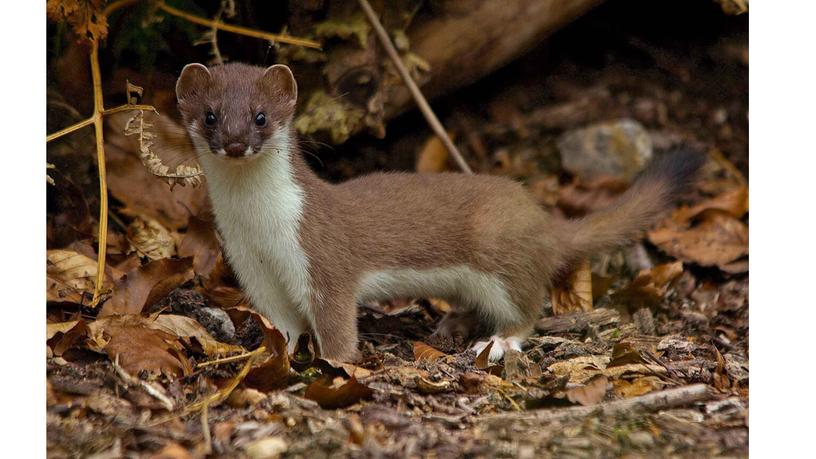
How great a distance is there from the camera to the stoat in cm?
389

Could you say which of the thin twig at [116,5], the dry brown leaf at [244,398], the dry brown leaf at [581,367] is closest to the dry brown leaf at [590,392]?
the dry brown leaf at [581,367]

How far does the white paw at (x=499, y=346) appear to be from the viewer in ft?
14.7

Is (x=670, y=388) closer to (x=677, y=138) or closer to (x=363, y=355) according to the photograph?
(x=363, y=355)

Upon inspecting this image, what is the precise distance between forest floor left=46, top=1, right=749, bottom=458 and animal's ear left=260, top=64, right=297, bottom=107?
0.97 m

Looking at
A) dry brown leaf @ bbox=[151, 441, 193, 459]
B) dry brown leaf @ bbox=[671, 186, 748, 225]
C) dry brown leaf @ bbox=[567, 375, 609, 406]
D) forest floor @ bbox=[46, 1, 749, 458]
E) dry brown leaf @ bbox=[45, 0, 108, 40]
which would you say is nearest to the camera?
dry brown leaf @ bbox=[151, 441, 193, 459]

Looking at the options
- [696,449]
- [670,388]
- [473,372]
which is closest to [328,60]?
[473,372]

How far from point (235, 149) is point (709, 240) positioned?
341cm

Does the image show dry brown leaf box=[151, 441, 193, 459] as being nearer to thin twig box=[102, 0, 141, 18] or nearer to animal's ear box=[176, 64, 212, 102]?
animal's ear box=[176, 64, 212, 102]

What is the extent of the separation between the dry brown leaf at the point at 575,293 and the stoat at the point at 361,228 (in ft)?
0.51

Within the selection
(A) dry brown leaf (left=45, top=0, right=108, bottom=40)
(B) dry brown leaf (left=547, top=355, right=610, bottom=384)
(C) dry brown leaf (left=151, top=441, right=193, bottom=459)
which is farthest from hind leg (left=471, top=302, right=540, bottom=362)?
(A) dry brown leaf (left=45, top=0, right=108, bottom=40)

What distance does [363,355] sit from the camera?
4.37m

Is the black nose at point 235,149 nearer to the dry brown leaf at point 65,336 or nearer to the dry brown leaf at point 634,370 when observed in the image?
the dry brown leaf at point 65,336

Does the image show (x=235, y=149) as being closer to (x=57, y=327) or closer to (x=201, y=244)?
(x=57, y=327)

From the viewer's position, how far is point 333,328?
4.15 m
